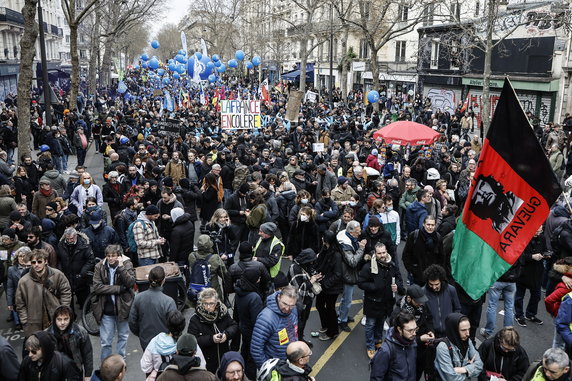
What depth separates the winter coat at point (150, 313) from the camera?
538 cm

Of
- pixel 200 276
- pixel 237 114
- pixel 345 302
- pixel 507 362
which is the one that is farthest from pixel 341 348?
pixel 237 114

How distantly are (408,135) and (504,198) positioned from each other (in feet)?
27.3

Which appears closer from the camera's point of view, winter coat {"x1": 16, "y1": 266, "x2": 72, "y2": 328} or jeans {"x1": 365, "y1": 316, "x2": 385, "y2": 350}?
winter coat {"x1": 16, "y1": 266, "x2": 72, "y2": 328}

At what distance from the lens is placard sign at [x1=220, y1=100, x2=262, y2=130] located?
16.1m

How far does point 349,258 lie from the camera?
655 cm

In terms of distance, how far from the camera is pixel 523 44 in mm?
25078

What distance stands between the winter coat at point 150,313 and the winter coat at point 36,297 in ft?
3.29

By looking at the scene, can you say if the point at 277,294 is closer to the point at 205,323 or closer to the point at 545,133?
the point at 205,323

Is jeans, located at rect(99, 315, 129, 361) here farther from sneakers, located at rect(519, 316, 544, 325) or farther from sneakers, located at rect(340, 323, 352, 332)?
sneakers, located at rect(519, 316, 544, 325)

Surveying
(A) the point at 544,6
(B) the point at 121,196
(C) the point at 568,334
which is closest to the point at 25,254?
(B) the point at 121,196

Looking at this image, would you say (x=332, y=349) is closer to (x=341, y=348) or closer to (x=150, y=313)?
(x=341, y=348)

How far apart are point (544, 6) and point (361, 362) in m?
22.6

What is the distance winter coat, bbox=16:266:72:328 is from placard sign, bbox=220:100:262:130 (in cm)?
1085

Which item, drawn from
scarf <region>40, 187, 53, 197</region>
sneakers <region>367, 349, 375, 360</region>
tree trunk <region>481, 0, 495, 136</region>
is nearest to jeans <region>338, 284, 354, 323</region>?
sneakers <region>367, 349, 375, 360</region>
